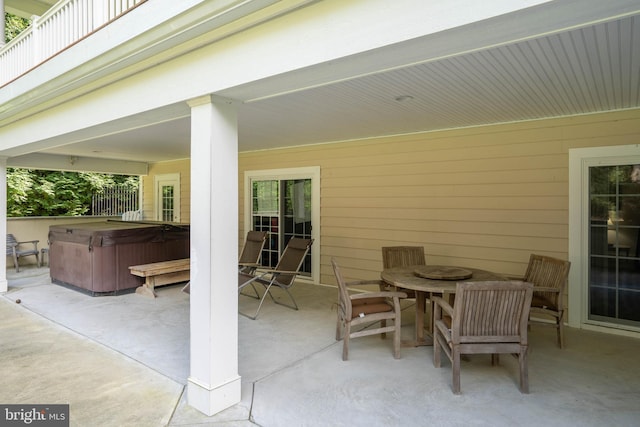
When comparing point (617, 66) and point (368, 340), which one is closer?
point (617, 66)

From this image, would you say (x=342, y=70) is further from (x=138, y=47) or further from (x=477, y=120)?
(x=477, y=120)

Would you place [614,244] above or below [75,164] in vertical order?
below

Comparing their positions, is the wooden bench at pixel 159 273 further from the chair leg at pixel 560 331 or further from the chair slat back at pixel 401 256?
the chair leg at pixel 560 331

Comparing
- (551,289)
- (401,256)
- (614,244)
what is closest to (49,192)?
(401,256)

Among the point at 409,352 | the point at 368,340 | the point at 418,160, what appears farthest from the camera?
the point at 418,160

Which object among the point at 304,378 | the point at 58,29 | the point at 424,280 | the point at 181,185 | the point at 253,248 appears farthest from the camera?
the point at 181,185

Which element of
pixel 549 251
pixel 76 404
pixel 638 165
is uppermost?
pixel 638 165

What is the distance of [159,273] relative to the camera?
578 centimetres

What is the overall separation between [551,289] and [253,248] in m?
4.13

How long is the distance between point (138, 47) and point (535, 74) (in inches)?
118

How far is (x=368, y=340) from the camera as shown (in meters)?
3.88

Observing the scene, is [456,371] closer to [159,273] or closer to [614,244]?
[614,244]

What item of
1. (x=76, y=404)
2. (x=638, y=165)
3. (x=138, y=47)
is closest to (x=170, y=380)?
(x=76, y=404)

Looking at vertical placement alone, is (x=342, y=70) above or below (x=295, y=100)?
Result: below
